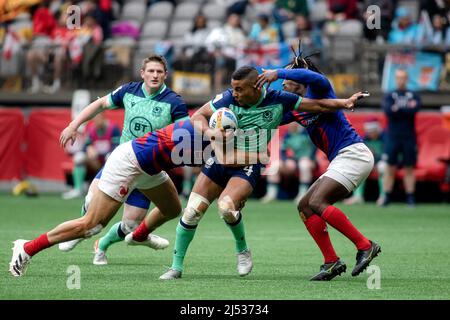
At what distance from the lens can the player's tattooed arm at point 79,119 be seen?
9727 mm

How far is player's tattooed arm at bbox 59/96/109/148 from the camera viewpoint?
973 centimetres

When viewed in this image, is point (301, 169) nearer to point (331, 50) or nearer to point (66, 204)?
point (331, 50)

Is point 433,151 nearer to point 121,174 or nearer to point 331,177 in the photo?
point 331,177

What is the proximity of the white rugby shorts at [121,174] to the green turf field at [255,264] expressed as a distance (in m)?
0.76

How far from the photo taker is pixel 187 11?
24.4 metres

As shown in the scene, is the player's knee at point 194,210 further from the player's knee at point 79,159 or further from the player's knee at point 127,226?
the player's knee at point 79,159

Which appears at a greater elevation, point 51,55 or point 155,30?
point 155,30

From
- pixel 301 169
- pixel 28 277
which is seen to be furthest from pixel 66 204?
pixel 28 277

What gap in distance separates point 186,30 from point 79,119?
561 inches

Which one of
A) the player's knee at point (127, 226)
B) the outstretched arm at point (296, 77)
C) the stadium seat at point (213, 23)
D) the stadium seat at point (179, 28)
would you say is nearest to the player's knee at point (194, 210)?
the outstretched arm at point (296, 77)

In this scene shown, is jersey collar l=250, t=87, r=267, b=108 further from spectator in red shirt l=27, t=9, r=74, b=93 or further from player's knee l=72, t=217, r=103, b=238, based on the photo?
spectator in red shirt l=27, t=9, r=74, b=93

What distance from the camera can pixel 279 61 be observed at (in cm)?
2084
